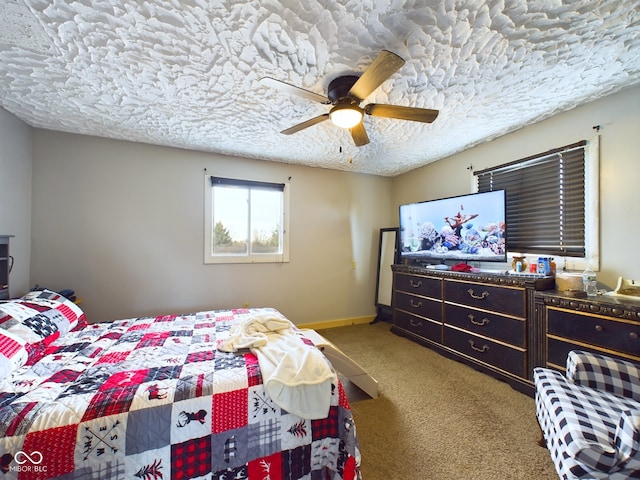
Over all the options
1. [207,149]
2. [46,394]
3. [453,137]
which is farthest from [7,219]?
[453,137]

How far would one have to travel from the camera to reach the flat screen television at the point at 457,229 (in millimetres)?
2529

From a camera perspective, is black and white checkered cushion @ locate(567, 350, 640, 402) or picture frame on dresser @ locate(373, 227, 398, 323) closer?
black and white checkered cushion @ locate(567, 350, 640, 402)

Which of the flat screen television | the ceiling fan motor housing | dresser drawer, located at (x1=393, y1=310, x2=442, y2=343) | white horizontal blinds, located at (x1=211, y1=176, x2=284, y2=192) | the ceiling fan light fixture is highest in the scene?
the ceiling fan motor housing

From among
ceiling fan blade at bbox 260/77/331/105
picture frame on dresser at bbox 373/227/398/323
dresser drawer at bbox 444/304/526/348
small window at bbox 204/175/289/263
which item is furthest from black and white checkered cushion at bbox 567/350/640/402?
small window at bbox 204/175/289/263

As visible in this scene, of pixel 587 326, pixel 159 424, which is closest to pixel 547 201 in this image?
pixel 587 326

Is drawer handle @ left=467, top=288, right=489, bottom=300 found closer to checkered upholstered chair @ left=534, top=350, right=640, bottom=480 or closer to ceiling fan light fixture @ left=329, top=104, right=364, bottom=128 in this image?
checkered upholstered chair @ left=534, top=350, right=640, bottom=480

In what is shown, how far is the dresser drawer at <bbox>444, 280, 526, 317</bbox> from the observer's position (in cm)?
212

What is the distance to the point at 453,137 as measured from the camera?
2779 millimetres

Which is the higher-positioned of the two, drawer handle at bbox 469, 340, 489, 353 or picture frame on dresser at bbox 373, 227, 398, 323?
picture frame on dresser at bbox 373, 227, 398, 323

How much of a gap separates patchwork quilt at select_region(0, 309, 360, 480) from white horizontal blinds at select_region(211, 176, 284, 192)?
89.4 inches

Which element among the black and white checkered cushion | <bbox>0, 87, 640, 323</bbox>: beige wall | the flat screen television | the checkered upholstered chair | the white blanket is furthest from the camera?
the flat screen television

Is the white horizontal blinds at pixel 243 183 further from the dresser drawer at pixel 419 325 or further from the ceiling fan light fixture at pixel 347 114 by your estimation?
the dresser drawer at pixel 419 325

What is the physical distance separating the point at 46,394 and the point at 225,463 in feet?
2.83

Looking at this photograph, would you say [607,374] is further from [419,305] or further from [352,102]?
[352,102]
